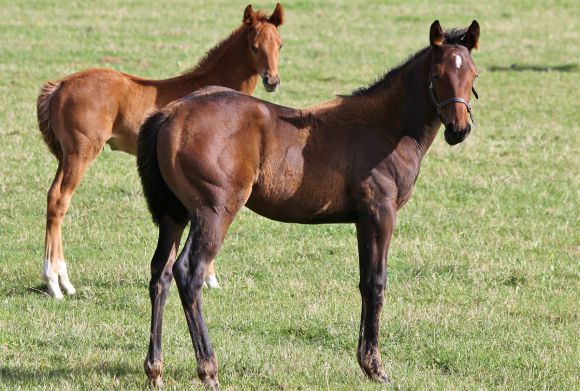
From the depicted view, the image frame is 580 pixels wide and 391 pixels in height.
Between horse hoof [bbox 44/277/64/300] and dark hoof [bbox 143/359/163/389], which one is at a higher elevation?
dark hoof [bbox 143/359/163/389]

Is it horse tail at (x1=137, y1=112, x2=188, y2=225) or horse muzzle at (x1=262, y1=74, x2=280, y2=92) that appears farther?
horse muzzle at (x1=262, y1=74, x2=280, y2=92)

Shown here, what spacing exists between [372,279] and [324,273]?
9.86 ft

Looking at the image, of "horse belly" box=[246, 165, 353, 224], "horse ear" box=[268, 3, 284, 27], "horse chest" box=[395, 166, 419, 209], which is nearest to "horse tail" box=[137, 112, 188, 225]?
"horse belly" box=[246, 165, 353, 224]

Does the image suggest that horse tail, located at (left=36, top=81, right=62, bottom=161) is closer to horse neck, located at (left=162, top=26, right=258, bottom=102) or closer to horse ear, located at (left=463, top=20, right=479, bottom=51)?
horse neck, located at (left=162, top=26, right=258, bottom=102)

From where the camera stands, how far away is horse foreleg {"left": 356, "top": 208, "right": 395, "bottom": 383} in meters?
6.54

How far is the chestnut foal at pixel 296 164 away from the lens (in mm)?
6207

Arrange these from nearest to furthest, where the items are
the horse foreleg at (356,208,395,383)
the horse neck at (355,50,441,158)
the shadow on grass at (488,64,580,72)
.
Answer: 1. the horse foreleg at (356,208,395,383)
2. the horse neck at (355,50,441,158)
3. the shadow on grass at (488,64,580,72)

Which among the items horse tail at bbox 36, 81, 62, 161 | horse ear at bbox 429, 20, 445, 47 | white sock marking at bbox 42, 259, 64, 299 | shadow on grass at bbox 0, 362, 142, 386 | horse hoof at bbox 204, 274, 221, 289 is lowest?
white sock marking at bbox 42, 259, 64, 299

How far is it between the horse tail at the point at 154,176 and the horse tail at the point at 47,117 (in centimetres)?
321

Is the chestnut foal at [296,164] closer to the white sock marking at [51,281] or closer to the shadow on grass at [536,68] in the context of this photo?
the white sock marking at [51,281]

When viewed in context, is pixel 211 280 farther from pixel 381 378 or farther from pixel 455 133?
pixel 455 133

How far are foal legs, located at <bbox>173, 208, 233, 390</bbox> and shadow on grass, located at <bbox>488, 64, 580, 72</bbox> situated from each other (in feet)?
54.0

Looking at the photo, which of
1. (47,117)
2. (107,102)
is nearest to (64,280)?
(47,117)

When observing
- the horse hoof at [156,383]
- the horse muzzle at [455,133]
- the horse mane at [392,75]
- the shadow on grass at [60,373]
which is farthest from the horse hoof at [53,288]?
the horse muzzle at [455,133]
